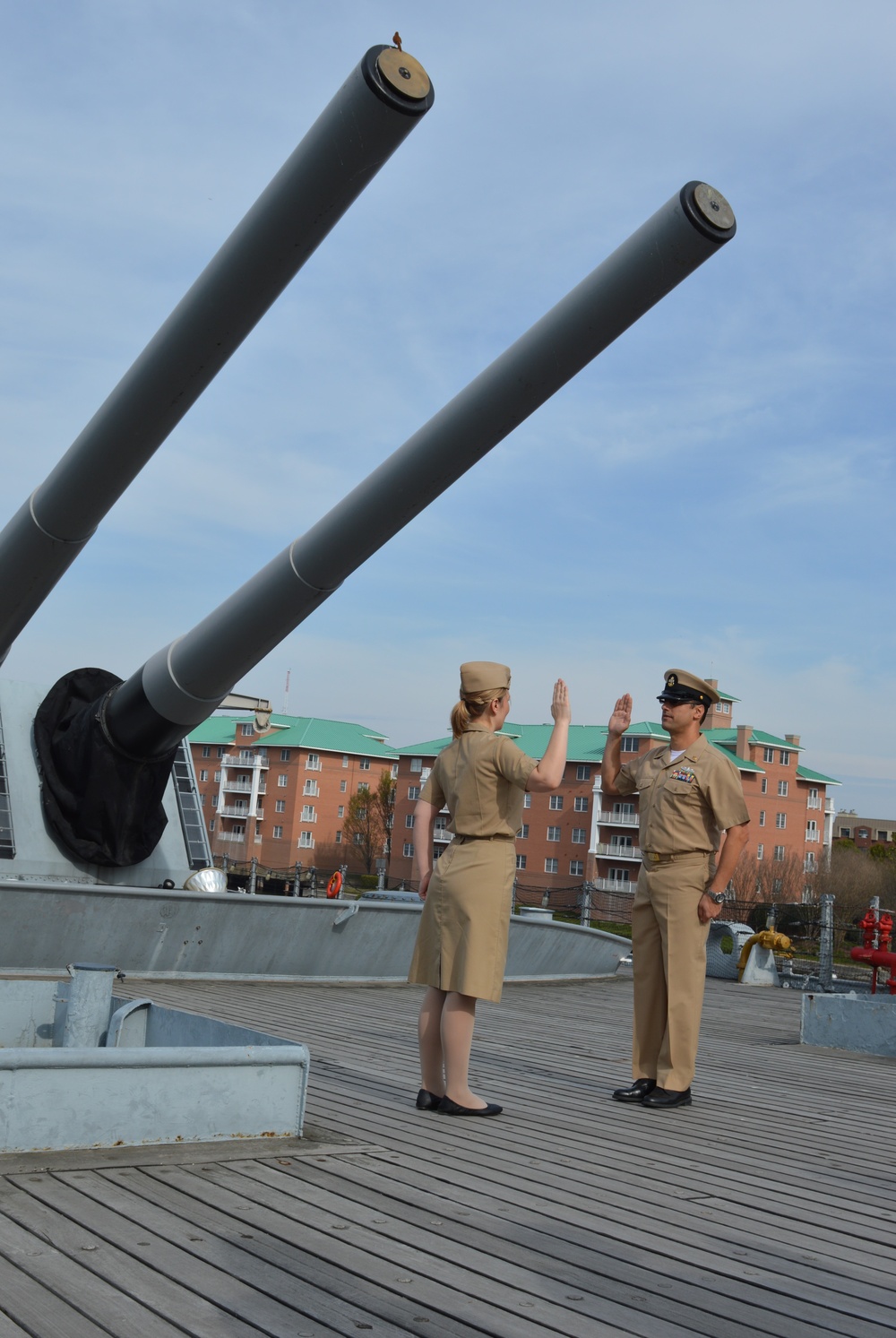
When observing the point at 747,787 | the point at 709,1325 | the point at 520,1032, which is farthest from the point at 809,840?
the point at 709,1325

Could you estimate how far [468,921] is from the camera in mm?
4488

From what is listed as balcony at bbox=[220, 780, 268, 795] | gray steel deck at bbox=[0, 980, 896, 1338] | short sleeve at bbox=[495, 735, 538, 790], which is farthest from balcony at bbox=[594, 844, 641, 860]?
short sleeve at bbox=[495, 735, 538, 790]

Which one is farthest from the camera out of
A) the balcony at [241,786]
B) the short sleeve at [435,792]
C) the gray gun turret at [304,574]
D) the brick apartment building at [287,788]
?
the balcony at [241,786]

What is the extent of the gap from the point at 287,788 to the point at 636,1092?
71.3 m

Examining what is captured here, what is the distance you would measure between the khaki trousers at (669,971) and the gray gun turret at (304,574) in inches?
76.3

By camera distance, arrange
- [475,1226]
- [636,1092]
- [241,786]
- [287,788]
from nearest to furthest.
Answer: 1. [475,1226]
2. [636,1092]
3. [287,788]
4. [241,786]

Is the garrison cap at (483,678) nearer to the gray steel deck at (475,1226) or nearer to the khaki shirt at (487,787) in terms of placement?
the khaki shirt at (487,787)

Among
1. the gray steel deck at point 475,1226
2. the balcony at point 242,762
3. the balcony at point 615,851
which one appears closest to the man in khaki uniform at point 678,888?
the gray steel deck at point 475,1226

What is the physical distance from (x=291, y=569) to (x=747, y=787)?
60.1 metres

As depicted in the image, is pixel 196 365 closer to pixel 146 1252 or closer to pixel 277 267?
pixel 277 267

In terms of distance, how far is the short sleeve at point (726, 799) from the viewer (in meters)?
4.99

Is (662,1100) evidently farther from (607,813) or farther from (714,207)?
(607,813)

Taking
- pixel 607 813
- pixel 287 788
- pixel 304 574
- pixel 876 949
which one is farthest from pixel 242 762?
pixel 304 574

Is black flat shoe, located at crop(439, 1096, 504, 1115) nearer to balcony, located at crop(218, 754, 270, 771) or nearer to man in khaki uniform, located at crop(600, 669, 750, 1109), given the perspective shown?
Result: man in khaki uniform, located at crop(600, 669, 750, 1109)
